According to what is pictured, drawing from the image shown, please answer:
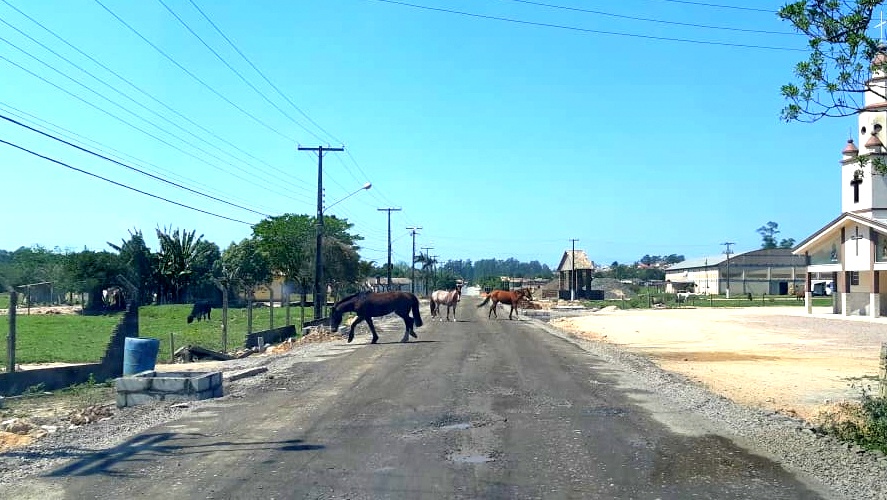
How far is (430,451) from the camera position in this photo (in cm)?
930

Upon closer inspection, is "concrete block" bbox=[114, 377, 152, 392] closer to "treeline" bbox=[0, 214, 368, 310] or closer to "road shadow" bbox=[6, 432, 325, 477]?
"road shadow" bbox=[6, 432, 325, 477]

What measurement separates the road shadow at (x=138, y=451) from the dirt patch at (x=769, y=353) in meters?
7.99

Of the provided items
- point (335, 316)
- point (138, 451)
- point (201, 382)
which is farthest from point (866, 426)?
point (335, 316)

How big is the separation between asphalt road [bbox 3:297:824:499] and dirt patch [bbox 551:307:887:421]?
9.22 feet

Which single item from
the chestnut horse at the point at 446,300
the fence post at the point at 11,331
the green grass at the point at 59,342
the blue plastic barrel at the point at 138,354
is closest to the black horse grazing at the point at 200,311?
the green grass at the point at 59,342

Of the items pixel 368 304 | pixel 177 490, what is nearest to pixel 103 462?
pixel 177 490

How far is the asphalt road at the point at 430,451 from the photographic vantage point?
7.70m

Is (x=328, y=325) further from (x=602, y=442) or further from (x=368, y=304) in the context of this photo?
(x=602, y=442)

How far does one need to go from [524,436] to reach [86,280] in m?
52.1

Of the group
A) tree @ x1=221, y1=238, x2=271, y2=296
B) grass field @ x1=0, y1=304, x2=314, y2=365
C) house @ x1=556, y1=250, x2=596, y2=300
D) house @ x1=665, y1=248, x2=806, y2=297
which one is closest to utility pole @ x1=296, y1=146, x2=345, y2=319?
grass field @ x1=0, y1=304, x2=314, y2=365

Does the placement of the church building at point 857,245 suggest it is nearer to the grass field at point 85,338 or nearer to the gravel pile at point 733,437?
the grass field at point 85,338

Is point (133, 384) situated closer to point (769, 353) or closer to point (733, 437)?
point (733, 437)

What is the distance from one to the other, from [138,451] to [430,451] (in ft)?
10.9

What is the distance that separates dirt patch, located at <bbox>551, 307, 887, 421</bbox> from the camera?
15391 millimetres
